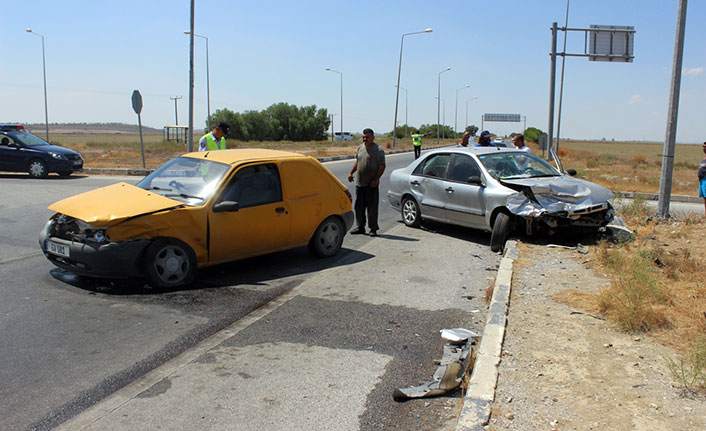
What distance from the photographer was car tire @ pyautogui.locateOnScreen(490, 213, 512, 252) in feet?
28.9

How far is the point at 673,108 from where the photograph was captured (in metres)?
11.1

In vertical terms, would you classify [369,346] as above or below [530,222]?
below

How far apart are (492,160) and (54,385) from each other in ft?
24.9

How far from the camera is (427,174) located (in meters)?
10.8

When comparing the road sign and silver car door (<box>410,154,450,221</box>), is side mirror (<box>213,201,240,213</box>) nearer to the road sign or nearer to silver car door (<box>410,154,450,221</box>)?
silver car door (<box>410,154,450,221</box>)


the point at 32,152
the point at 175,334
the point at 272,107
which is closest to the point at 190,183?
the point at 175,334

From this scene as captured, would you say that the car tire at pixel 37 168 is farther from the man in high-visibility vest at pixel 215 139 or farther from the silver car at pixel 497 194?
the silver car at pixel 497 194

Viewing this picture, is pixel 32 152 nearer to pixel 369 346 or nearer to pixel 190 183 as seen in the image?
pixel 190 183

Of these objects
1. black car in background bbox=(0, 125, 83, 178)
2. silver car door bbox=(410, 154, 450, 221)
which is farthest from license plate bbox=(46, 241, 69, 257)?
black car in background bbox=(0, 125, 83, 178)

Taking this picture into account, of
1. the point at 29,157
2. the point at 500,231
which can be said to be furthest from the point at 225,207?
the point at 29,157

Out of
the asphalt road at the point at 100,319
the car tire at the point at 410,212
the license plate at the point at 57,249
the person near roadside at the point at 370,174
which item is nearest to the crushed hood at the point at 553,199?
the asphalt road at the point at 100,319

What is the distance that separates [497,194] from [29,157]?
17.1 m

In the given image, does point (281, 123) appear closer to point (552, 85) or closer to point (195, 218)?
point (552, 85)

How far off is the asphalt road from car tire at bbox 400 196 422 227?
231 centimetres
